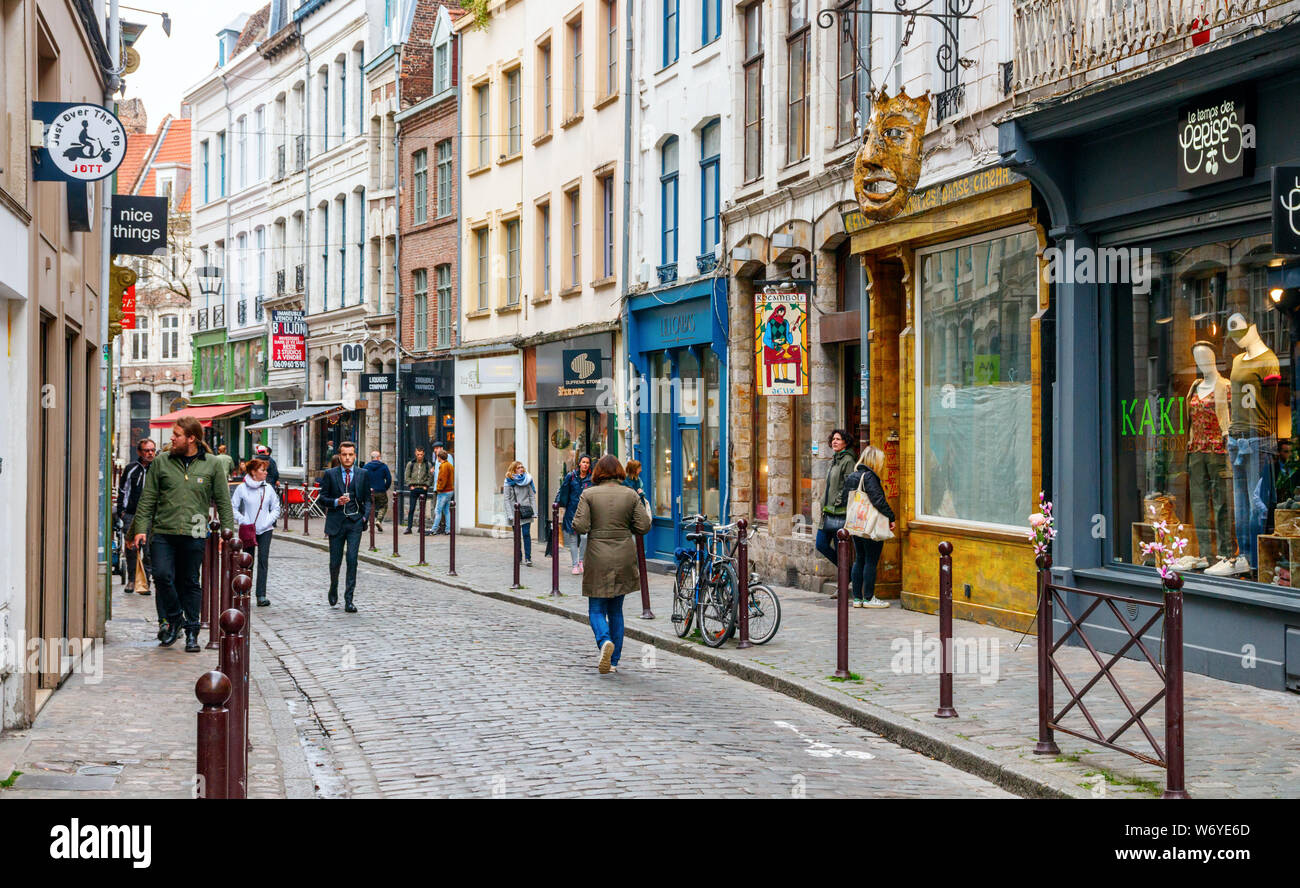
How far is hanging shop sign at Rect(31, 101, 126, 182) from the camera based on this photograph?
32.2 ft

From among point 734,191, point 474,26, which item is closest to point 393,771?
point 734,191

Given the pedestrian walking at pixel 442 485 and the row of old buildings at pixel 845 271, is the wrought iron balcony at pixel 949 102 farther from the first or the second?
the pedestrian walking at pixel 442 485

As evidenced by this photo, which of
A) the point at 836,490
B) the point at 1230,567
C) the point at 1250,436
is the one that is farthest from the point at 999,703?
the point at 836,490

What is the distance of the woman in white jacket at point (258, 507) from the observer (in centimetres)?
1716

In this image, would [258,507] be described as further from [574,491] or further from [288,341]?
[288,341]

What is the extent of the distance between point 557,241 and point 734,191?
8.29 meters

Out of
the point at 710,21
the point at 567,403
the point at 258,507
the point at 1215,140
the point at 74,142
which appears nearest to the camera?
the point at 74,142

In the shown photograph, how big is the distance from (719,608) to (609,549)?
1664 mm

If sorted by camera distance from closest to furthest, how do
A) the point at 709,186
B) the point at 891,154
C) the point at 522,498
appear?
the point at 891,154
the point at 709,186
the point at 522,498

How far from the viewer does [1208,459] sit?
11711 millimetres

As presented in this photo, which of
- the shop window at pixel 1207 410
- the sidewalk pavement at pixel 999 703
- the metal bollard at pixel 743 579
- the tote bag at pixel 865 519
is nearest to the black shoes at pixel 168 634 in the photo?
the sidewalk pavement at pixel 999 703

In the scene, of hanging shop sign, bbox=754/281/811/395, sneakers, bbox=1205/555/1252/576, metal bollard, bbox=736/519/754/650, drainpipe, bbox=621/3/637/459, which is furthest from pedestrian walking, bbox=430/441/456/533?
sneakers, bbox=1205/555/1252/576

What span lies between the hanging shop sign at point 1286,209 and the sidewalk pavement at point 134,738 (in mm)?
5834

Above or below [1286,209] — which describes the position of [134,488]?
below
